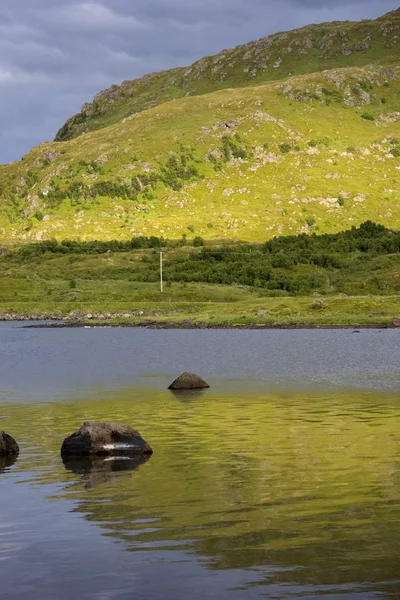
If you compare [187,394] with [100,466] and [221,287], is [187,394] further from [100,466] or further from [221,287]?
[221,287]

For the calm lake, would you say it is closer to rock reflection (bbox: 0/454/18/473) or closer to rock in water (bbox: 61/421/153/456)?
rock reflection (bbox: 0/454/18/473)

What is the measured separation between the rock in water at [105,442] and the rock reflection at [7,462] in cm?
154

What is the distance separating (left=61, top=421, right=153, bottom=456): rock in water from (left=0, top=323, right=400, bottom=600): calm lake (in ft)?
2.24

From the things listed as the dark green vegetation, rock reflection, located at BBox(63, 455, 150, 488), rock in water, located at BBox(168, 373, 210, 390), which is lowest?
rock reflection, located at BBox(63, 455, 150, 488)

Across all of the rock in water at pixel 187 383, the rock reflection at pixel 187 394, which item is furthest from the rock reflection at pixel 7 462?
the rock in water at pixel 187 383

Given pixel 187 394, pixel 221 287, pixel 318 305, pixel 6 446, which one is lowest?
pixel 187 394

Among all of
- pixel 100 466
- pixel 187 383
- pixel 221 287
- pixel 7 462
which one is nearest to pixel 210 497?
pixel 100 466

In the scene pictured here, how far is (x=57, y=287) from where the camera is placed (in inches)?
6860

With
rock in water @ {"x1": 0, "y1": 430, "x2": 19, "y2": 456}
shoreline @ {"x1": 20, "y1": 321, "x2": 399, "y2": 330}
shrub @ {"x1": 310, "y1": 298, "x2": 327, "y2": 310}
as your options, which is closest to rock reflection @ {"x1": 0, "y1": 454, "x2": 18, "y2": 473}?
rock in water @ {"x1": 0, "y1": 430, "x2": 19, "y2": 456}

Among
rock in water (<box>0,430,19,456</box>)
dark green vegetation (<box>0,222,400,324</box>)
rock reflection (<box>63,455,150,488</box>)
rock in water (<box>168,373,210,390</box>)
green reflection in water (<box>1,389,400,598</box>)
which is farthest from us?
dark green vegetation (<box>0,222,400,324</box>)

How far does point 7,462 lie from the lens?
86.2 ft

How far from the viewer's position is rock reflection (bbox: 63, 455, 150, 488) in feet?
77.3

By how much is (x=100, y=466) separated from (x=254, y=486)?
5693 mm

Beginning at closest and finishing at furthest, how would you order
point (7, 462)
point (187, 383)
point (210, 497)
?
point (210, 497)
point (7, 462)
point (187, 383)
